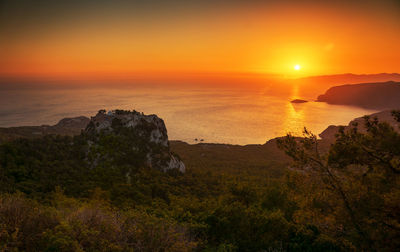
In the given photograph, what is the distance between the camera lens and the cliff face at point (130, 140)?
28.9 meters

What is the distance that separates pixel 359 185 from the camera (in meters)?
8.60

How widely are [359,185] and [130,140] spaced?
28.1 metres

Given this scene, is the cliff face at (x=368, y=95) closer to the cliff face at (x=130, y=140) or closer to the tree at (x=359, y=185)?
the cliff face at (x=130, y=140)

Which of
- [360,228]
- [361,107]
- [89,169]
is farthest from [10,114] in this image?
[361,107]

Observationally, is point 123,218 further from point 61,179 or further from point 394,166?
point 61,179

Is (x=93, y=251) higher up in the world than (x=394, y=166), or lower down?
lower down

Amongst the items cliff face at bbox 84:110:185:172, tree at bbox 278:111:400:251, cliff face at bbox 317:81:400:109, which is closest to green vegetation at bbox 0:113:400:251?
tree at bbox 278:111:400:251

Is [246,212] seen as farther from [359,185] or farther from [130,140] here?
[130,140]

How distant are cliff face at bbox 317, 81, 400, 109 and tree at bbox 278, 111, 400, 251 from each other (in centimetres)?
18333

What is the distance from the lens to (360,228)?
8336 mm

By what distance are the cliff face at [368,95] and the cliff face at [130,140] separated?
17374cm

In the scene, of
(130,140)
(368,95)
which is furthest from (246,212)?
(368,95)

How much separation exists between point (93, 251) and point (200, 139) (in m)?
77.4

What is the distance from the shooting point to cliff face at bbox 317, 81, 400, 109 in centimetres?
15954
